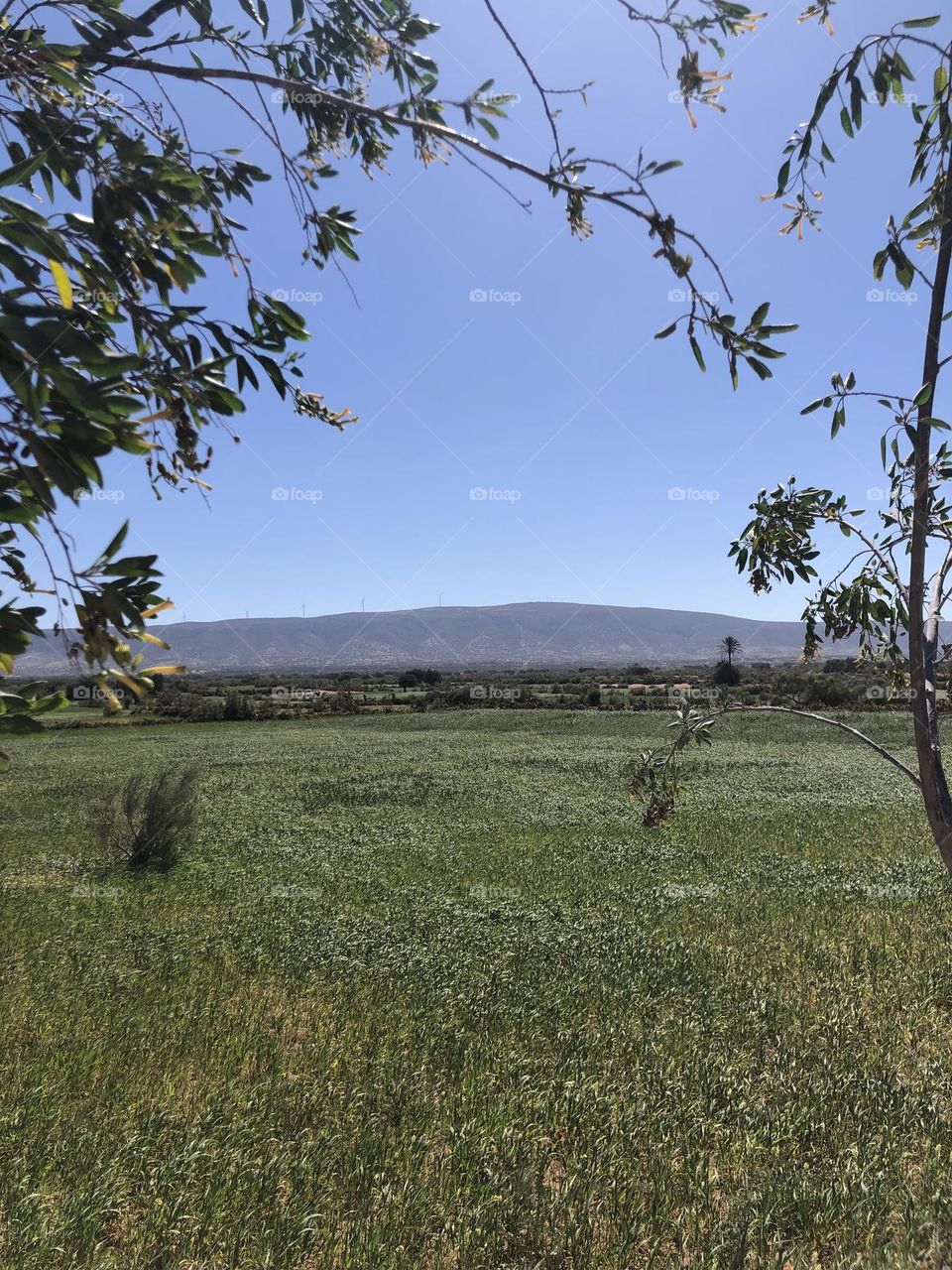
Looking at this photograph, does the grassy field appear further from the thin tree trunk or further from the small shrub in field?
the thin tree trunk

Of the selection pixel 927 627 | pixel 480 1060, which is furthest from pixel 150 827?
pixel 927 627

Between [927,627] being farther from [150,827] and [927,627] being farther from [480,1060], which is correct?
[150,827]

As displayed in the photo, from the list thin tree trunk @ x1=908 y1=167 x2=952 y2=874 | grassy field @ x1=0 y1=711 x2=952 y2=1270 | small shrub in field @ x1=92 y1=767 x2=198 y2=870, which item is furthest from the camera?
small shrub in field @ x1=92 y1=767 x2=198 y2=870

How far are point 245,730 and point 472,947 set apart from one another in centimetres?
5809

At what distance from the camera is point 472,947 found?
9344 mm

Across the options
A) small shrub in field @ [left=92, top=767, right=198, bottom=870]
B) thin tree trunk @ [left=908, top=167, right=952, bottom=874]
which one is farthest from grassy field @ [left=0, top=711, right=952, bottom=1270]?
thin tree trunk @ [left=908, top=167, right=952, bottom=874]

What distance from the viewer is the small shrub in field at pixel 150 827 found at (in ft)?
48.0

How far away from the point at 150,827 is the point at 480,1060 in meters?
11.2

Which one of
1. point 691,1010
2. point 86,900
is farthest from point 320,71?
point 86,900

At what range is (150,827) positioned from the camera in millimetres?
14672

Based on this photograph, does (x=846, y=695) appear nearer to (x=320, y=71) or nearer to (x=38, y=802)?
(x=38, y=802)

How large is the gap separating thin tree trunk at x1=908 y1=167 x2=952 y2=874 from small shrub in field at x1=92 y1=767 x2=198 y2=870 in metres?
15.2

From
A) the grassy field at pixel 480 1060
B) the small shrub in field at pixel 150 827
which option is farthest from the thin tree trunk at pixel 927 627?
the small shrub in field at pixel 150 827

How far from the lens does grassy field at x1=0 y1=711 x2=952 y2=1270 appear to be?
4.02 meters
